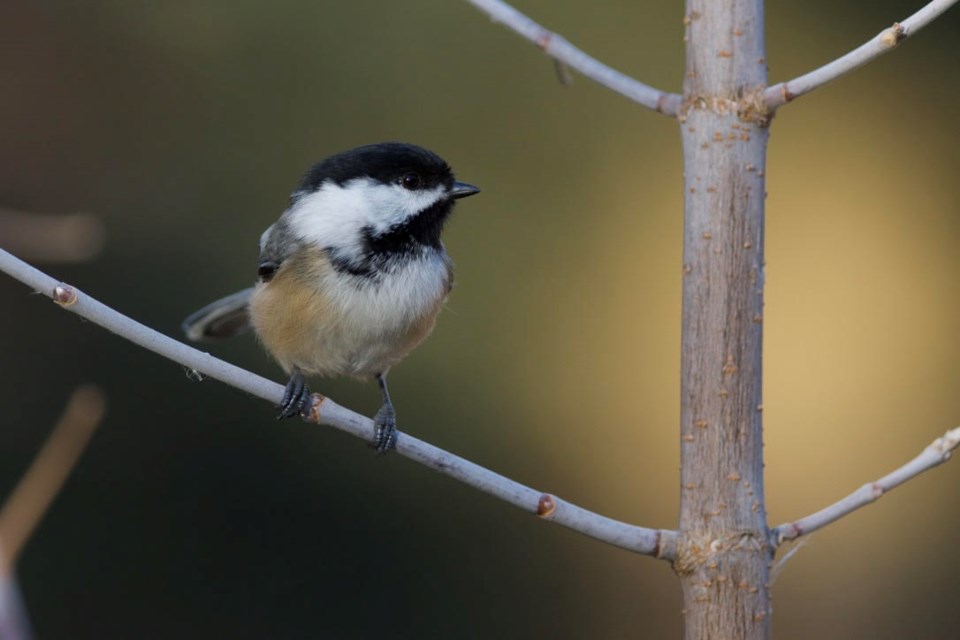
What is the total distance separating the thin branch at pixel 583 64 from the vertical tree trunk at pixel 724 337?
6cm

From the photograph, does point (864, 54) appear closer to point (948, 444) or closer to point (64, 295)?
point (948, 444)

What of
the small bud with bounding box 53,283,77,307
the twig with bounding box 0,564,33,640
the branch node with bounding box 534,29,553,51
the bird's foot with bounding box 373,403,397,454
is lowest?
the twig with bounding box 0,564,33,640

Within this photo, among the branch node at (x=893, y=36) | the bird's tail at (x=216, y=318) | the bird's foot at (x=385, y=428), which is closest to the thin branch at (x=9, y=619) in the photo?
the branch node at (x=893, y=36)

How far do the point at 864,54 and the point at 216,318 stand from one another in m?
1.77

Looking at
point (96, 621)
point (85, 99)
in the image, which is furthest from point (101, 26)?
point (96, 621)

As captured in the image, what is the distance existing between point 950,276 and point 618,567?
1706 mm

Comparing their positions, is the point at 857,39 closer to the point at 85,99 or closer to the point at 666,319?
the point at 666,319

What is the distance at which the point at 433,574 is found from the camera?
3.82 m

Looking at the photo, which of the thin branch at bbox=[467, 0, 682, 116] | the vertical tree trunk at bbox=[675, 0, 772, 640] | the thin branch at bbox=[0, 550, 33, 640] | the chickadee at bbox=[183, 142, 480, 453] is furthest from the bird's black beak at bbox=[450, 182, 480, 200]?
the thin branch at bbox=[0, 550, 33, 640]

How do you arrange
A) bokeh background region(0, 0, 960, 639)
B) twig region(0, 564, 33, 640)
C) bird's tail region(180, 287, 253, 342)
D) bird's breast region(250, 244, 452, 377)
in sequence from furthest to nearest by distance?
bokeh background region(0, 0, 960, 639) < bird's tail region(180, 287, 253, 342) < bird's breast region(250, 244, 452, 377) < twig region(0, 564, 33, 640)

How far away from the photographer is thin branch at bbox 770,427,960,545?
1.22m

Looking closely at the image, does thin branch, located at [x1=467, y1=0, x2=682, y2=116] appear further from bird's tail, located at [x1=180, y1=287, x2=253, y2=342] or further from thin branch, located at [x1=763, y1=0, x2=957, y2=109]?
bird's tail, located at [x1=180, y1=287, x2=253, y2=342]

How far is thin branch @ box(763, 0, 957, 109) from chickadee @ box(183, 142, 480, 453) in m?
1.00

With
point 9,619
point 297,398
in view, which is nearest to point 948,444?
point 9,619
